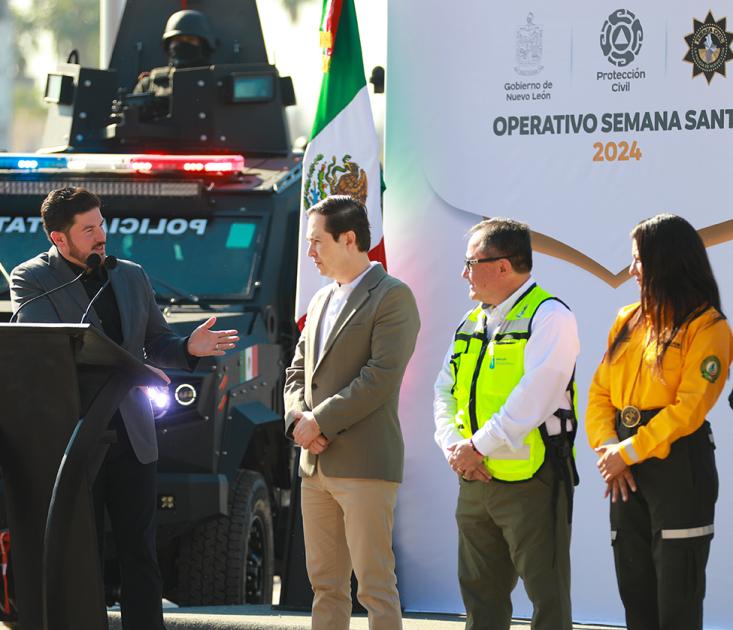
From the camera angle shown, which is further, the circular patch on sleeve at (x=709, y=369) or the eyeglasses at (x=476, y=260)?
the eyeglasses at (x=476, y=260)

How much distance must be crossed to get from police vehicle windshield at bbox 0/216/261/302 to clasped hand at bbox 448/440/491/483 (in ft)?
10.2

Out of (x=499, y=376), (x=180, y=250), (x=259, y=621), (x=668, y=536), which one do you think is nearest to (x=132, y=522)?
(x=259, y=621)

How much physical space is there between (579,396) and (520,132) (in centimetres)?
125

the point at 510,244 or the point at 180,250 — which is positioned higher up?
the point at 510,244

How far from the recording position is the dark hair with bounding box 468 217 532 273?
16.0 ft

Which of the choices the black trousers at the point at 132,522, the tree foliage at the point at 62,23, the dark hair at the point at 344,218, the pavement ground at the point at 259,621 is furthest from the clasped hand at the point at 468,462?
the tree foliage at the point at 62,23

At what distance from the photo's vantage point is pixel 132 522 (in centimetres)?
527

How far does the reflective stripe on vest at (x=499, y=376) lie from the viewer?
476 cm

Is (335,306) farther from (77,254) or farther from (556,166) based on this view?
(556,166)

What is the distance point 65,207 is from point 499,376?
1.78 metres

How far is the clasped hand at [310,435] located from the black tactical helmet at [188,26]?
485 cm

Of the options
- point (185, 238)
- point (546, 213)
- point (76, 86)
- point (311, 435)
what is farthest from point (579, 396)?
point (76, 86)

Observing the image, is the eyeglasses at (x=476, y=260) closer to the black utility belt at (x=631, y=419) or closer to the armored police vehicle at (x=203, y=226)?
the black utility belt at (x=631, y=419)

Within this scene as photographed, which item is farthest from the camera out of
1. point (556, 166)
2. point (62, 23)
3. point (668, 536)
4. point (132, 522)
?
point (62, 23)
